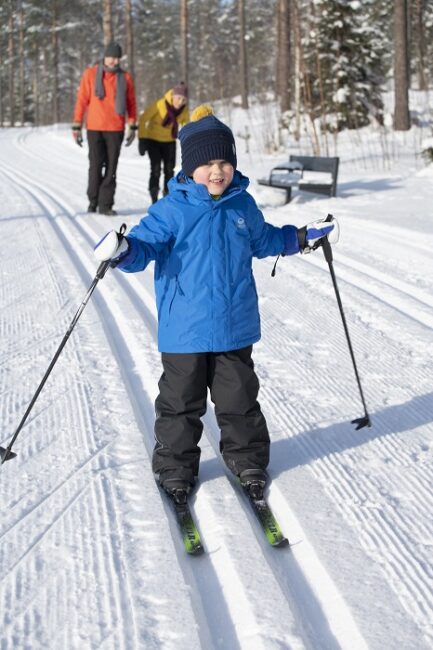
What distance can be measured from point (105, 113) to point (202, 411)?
6474 millimetres

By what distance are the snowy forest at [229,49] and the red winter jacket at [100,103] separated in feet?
35.1

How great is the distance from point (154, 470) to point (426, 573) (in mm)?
1060

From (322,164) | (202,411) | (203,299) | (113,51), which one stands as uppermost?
(113,51)

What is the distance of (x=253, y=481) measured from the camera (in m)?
2.49

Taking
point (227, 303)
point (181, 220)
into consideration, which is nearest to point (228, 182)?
point (181, 220)

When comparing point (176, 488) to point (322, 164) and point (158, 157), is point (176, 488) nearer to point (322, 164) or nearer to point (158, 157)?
point (158, 157)

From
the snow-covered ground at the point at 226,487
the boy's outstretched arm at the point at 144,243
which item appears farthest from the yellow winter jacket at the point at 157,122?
the boy's outstretched arm at the point at 144,243

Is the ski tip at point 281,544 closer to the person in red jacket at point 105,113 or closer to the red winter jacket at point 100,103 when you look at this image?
the person in red jacket at point 105,113

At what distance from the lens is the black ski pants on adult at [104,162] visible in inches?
326

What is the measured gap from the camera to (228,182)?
2422 mm

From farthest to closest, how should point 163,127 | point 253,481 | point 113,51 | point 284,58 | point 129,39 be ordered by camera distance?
point 129,39 < point 284,58 < point 163,127 < point 113,51 < point 253,481

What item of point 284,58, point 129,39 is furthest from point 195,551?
point 129,39

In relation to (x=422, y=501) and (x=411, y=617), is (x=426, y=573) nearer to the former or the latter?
(x=411, y=617)

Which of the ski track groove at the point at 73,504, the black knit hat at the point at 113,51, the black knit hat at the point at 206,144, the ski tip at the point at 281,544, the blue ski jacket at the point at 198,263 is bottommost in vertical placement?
the ski tip at the point at 281,544
